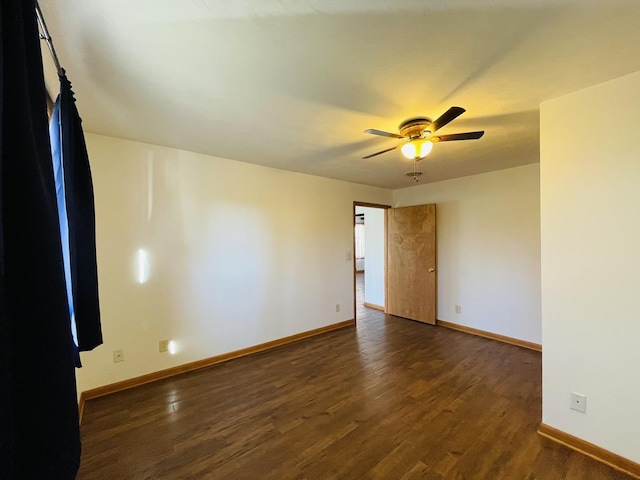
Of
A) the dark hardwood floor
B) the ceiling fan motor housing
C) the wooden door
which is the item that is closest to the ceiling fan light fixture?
the ceiling fan motor housing

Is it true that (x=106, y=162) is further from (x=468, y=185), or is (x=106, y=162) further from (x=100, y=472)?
(x=468, y=185)

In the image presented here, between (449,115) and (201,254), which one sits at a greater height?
(449,115)

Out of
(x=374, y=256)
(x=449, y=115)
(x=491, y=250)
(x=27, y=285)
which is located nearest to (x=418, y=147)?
(x=449, y=115)

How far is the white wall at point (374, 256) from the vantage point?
214 inches

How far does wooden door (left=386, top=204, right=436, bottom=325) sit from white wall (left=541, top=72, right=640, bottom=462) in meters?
2.46

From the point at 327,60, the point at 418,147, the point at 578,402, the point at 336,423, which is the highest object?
the point at 327,60

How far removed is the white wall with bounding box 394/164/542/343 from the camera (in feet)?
11.4

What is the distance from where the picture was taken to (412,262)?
183 inches

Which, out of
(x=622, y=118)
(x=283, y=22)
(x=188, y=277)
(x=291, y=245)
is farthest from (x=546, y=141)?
(x=188, y=277)

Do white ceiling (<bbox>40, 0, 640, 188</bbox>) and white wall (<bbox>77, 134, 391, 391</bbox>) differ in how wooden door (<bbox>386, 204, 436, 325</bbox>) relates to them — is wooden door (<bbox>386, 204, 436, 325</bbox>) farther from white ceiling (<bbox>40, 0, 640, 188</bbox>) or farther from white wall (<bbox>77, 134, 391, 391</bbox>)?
white ceiling (<bbox>40, 0, 640, 188</bbox>)

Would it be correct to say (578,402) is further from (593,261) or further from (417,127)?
(417,127)

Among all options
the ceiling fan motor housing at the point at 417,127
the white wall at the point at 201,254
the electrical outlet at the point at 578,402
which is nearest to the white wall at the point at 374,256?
the white wall at the point at 201,254

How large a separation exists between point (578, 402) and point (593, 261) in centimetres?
95

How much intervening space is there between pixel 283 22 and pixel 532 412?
3168 mm
